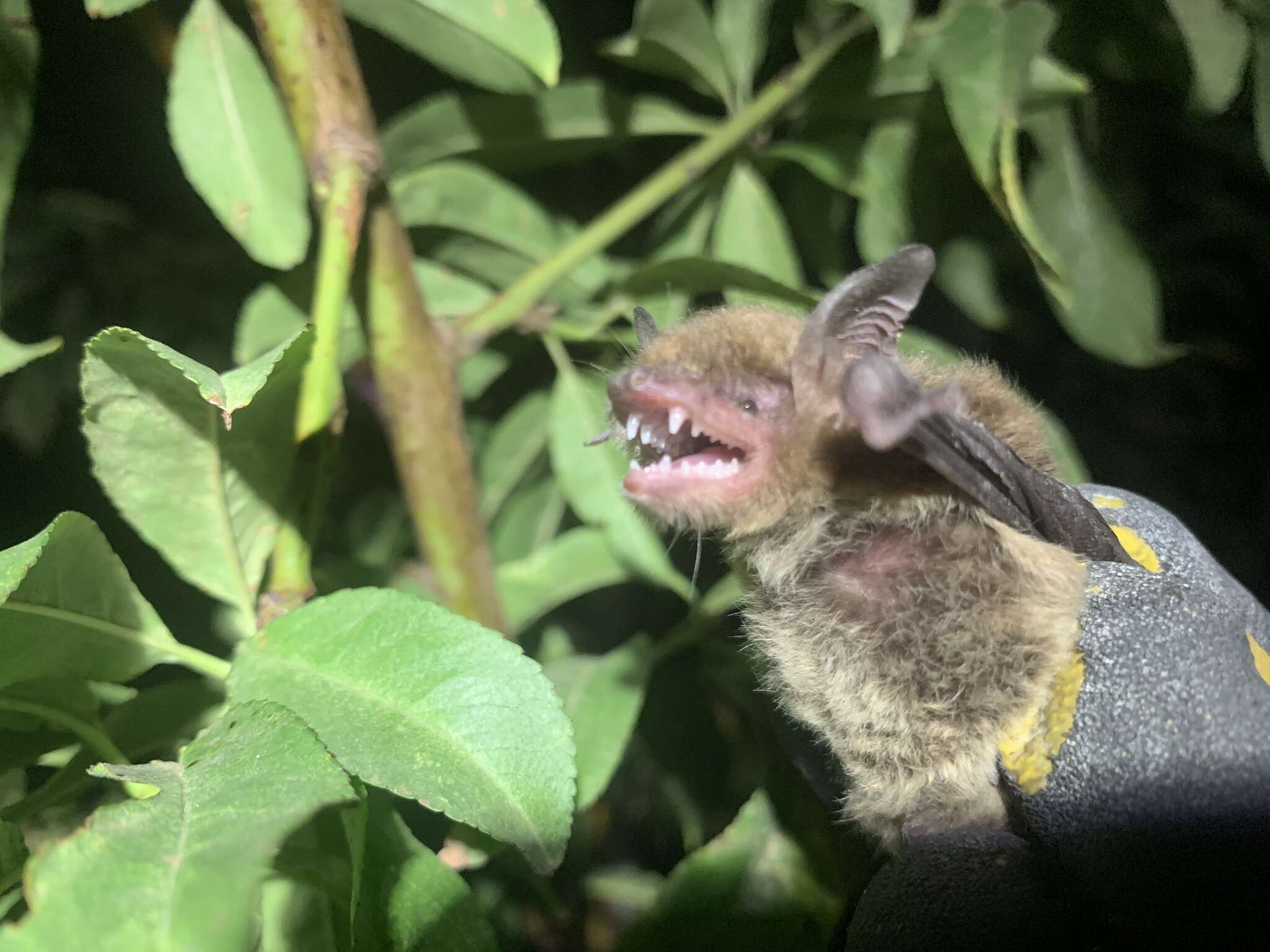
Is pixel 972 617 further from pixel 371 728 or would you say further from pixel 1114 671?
pixel 371 728

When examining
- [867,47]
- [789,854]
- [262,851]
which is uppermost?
[867,47]

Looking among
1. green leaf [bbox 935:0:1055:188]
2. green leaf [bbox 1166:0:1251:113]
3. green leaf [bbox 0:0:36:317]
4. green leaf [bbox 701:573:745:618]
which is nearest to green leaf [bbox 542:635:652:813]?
green leaf [bbox 701:573:745:618]

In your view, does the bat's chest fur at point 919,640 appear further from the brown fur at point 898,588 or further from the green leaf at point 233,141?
the green leaf at point 233,141

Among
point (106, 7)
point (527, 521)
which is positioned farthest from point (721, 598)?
point (106, 7)

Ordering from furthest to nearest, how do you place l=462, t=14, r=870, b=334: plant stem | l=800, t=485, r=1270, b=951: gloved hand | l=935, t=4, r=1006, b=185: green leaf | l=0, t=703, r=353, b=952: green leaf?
l=462, t=14, r=870, b=334: plant stem < l=935, t=4, r=1006, b=185: green leaf < l=800, t=485, r=1270, b=951: gloved hand < l=0, t=703, r=353, b=952: green leaf

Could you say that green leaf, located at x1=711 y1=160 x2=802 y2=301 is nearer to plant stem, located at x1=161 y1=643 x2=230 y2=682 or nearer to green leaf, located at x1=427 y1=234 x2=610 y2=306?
green leaf, located at x1=427 y1=234 x2=610 y2=306

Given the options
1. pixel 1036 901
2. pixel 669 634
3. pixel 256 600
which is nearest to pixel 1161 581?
pixel 1036 901
